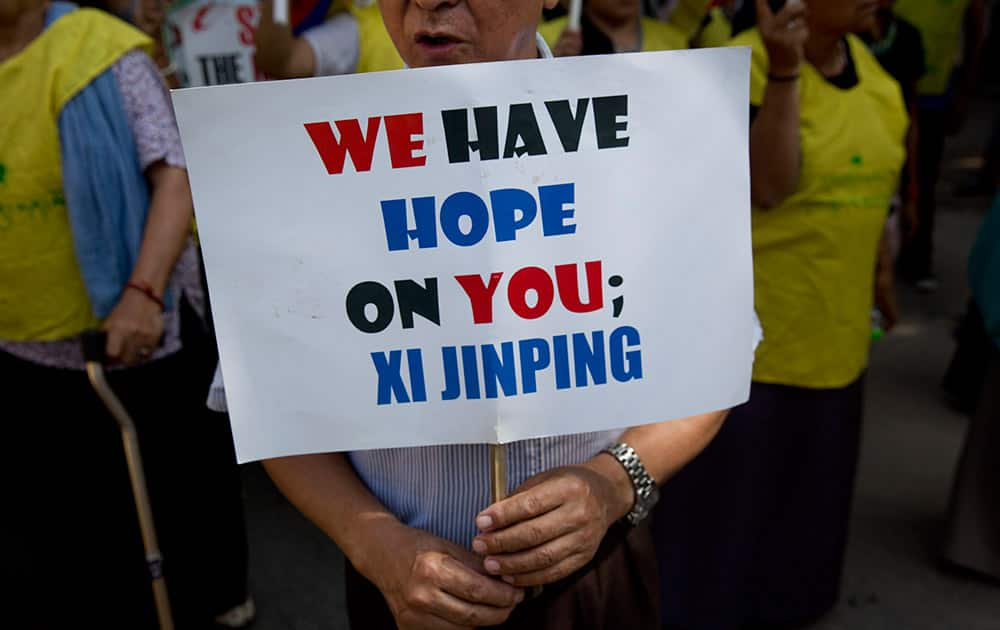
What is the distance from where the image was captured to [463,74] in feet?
3.28

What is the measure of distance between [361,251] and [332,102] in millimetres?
167

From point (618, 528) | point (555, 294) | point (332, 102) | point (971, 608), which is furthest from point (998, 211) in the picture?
point (332, 102)

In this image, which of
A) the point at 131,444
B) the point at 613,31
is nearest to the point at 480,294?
the point at 131,444

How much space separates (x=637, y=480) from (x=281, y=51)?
1.94 meters

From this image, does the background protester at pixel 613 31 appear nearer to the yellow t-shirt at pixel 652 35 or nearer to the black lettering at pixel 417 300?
the yellow t-shirt at pixel 652 35

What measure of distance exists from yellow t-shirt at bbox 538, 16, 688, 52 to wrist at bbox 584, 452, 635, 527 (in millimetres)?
2050

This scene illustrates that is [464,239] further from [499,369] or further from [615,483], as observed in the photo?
[615,483]

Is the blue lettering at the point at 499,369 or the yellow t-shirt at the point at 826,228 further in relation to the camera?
the yellow t-shirt at the point at 826,228

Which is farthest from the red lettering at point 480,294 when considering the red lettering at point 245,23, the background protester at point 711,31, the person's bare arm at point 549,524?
the red lettering at point 245,23

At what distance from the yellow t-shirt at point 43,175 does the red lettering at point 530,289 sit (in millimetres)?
1541

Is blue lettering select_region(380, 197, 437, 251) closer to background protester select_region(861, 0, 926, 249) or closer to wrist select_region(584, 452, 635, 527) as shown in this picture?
wrist select_region(584, 452, 635, 527)

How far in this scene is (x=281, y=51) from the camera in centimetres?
270

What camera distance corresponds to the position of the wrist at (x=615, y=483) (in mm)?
1208

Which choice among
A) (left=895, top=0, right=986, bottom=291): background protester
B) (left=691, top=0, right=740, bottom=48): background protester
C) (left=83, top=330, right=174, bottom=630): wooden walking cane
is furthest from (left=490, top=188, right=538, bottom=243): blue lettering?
(left=895, top=0, right=986, bottom=291): background protester
